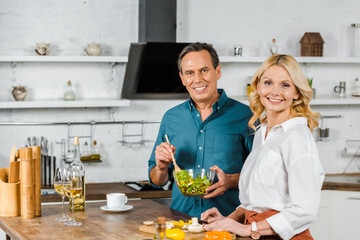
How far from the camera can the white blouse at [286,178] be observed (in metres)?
2.27

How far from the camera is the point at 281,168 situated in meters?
2.40

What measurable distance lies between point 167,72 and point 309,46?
159 cm

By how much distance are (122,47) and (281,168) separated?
3380 millimetres

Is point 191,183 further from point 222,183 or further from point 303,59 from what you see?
point 303,59

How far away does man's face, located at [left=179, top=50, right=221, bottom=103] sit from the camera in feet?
10.2

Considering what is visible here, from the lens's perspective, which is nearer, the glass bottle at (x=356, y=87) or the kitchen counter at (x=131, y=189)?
the kitchen counter at (x=131, y=189)

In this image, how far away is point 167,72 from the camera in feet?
17.2

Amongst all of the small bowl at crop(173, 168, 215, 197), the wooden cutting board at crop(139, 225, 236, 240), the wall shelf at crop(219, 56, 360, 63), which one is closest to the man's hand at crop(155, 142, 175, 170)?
the small bowl at crop(173, 168, 215, 197)

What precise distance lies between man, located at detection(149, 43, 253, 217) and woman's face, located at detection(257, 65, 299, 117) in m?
0.62

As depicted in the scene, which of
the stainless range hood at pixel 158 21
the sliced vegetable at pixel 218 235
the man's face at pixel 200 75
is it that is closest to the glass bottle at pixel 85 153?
the stainless range hood at pixel 158 21

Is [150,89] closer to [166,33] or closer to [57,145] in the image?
[166,33]

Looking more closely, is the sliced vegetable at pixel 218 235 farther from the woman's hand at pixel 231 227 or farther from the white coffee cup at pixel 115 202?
the white coffee cup at pixel 115 202

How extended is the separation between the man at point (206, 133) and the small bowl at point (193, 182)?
410mm

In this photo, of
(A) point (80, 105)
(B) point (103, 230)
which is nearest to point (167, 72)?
(A) point (80, 105)
